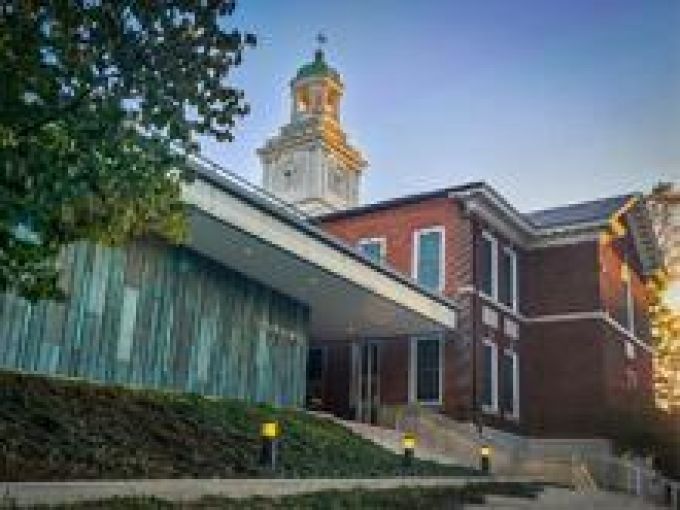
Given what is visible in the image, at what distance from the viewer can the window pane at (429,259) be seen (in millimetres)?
29734

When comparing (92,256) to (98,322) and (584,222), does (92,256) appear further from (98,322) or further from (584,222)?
(584,222)

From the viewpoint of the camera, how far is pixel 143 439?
1357 centimetres

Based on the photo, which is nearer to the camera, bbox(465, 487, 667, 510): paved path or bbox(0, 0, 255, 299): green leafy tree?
bbox(0, 0, 255, 299): green leafy tree

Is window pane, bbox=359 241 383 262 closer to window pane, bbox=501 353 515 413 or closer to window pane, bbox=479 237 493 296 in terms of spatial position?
window pane, bbox=479 237 493 296

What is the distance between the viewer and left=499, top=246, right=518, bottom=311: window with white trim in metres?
31.3

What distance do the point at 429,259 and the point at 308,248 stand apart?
10158 millimetres

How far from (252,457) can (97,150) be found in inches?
313

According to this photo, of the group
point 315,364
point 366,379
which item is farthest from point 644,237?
point 315,364

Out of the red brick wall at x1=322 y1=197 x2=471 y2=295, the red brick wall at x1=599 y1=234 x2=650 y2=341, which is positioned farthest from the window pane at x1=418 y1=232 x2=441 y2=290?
the red brick wall at x1=599 y1=234 x2=650 y2=341

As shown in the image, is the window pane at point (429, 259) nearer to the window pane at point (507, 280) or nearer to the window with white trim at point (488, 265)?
the window with white trim at point (488, 265)

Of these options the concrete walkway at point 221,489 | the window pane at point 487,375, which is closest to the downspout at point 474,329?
the window pane at point 487,375

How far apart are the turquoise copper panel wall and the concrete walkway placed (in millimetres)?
5347

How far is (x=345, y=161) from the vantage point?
60.3 meters

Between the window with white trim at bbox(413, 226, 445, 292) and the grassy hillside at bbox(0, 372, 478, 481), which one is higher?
the window with white trim at bbox(413, 226, 445, 292)
